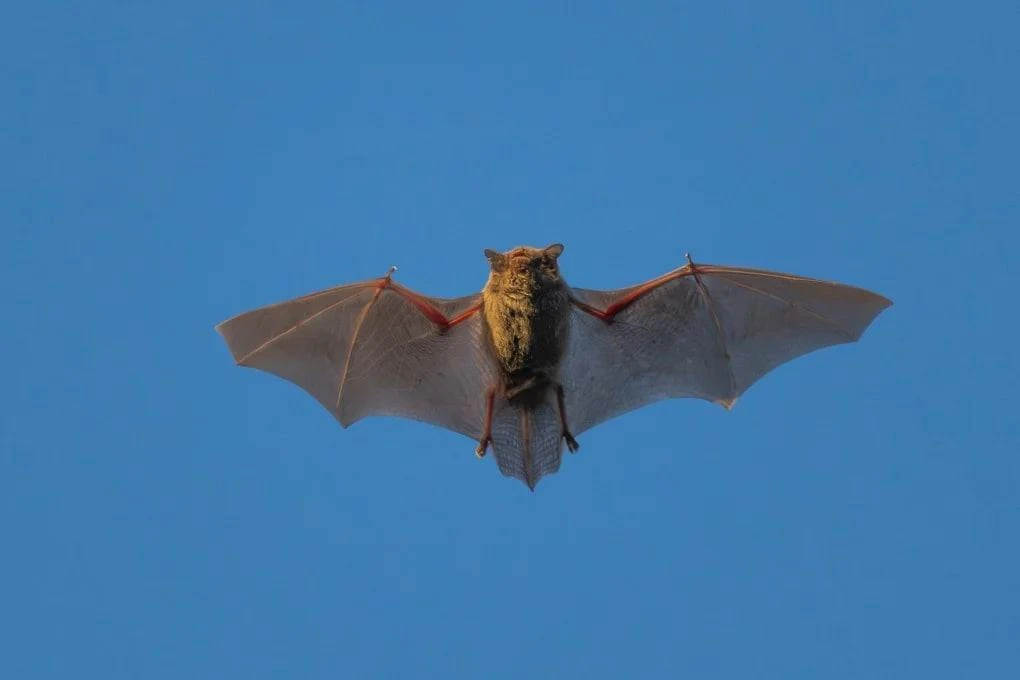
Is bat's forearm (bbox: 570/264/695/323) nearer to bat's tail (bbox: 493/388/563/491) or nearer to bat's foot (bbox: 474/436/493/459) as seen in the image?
bat's tail (bbox: 493/388/563/491)

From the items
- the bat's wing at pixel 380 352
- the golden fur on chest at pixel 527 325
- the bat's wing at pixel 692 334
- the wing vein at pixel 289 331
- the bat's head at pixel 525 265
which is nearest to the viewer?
the bat's head at pixel 525 265

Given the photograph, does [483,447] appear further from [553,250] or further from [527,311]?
[553,250]

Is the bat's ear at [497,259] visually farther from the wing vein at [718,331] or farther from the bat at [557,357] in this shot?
the wing vein at [718,331]

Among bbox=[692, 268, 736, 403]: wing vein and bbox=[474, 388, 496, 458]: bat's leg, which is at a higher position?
bbox=[692, 268, 736, 403]: wing vein

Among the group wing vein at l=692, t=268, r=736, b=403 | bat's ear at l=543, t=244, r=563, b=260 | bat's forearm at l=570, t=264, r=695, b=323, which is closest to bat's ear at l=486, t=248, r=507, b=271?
bat's ear at l=543, t=244, r=563, b=260

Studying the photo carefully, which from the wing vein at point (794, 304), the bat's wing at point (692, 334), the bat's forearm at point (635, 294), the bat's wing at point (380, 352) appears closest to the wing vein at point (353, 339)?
the bat's wing at point (380, 352)

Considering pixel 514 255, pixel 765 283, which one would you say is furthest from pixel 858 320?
pixel 514 255

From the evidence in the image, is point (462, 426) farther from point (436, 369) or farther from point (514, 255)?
point (514, 255)
